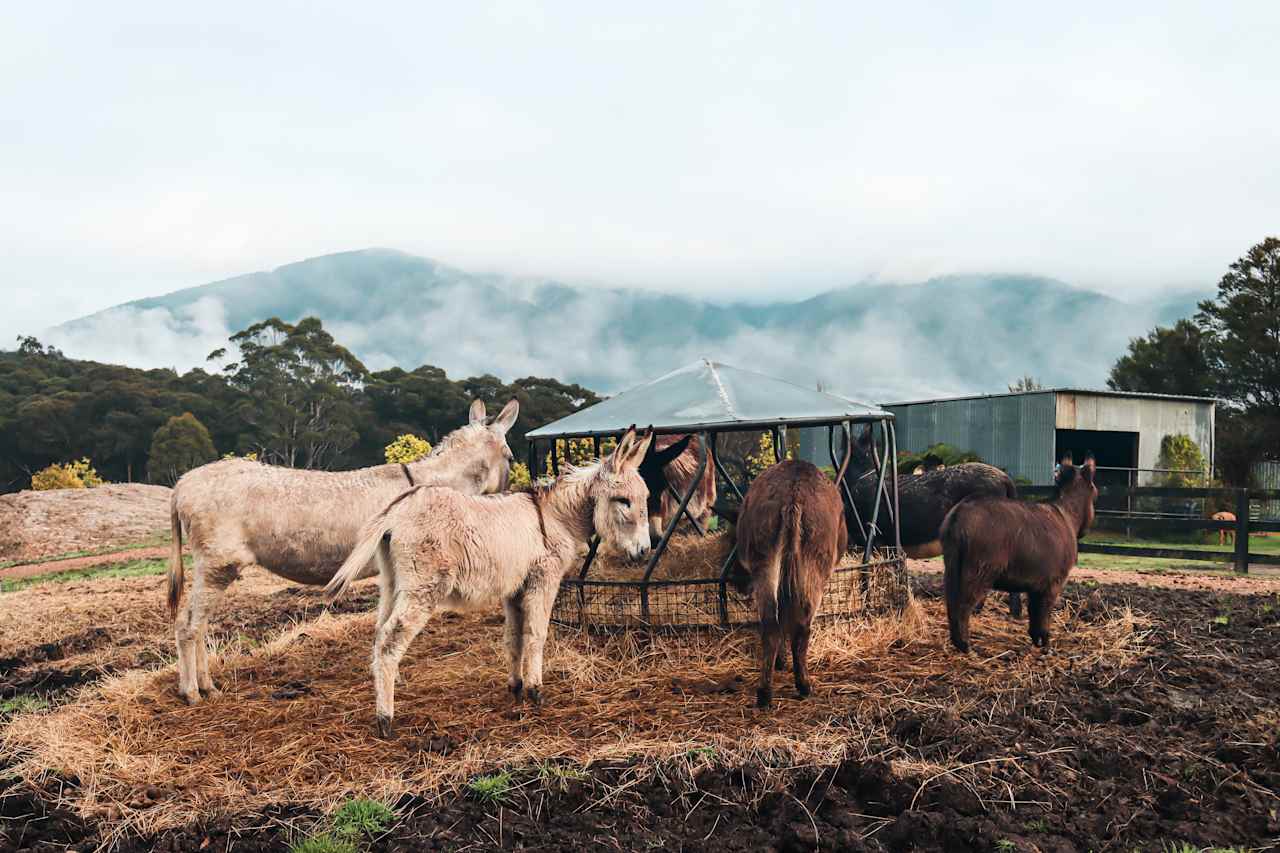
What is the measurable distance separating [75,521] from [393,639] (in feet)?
86.5

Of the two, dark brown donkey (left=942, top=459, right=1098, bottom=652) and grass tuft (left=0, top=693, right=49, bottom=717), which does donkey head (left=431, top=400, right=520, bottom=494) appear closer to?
grass tuft (left=0, top=693, right=49, bottom=717)

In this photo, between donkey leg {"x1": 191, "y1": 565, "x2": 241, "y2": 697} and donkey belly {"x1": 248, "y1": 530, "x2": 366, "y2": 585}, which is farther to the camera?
donkey belly {"x1": 248, "y1": 530, "x2": 366, "y2": 585}

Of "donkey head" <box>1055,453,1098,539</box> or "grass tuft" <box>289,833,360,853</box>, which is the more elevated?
"donkey head" <box>1055,453,1098,539</box>

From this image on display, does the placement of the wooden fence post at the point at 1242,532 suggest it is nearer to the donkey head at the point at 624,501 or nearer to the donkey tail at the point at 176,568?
the donkey head at the point at 624,501

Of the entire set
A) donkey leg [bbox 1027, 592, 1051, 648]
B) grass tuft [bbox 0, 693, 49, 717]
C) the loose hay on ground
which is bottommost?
grass tuft [bbox 0, 693, 49, 717]

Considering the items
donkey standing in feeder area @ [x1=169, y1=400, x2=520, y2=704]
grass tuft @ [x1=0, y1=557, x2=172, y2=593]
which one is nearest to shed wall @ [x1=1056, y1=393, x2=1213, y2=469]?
grass tuft @ [x1=0, y1=557, x2=172, y2=593]

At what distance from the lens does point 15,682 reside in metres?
8.13

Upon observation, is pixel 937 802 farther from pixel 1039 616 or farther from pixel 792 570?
pixel 1039 616

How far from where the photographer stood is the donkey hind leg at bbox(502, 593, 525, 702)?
20.9 feet

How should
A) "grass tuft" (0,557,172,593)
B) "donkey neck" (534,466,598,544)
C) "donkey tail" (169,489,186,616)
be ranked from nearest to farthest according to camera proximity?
"donkey neck" (534,466,598,544), "donkey tail" (169,489,186,616), "grass tuft" (0,557,172,593)

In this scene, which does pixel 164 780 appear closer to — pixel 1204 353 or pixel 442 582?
pixel 442 582

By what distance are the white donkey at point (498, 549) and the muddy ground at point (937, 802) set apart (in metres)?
1.33

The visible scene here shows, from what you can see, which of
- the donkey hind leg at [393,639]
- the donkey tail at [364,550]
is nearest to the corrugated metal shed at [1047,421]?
the donkey tail at [364,550]

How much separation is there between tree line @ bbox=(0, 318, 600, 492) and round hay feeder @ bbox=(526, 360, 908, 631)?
4268 cm
